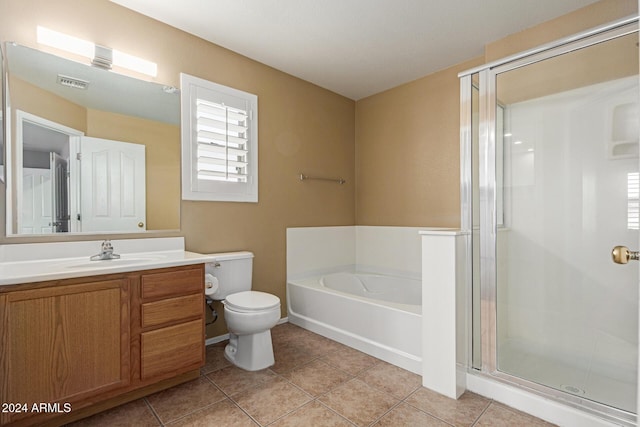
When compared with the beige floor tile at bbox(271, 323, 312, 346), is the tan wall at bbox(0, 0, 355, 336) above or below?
above

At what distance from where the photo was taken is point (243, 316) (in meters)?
2.13

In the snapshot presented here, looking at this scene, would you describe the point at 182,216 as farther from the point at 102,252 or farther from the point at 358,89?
the point at 358,89

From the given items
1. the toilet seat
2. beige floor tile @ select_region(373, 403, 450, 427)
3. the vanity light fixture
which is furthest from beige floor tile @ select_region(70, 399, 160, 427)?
the vanity light fixture

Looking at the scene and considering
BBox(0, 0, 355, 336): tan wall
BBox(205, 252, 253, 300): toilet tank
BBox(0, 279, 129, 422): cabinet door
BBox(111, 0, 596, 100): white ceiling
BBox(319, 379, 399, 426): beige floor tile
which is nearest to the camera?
BBox(0, 279, 129, 422): cabinet door

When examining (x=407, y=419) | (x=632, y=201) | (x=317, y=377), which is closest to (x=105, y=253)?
(x=317, y=377)

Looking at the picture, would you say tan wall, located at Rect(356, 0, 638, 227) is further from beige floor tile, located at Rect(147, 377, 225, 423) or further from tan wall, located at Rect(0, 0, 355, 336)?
beige floor tile, located at Rect(147, 377, 225, 423)

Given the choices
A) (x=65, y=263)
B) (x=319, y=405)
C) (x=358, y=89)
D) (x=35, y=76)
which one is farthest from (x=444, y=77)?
(x=65, y=263)

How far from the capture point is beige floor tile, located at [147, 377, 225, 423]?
1.74m

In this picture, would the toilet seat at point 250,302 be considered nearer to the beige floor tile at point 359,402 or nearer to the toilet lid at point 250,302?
the toilet lid at point 250,302

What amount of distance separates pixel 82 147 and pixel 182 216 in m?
0.78

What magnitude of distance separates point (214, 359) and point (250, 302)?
0.59 m

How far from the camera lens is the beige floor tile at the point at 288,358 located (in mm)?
2252

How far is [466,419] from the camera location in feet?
5.51

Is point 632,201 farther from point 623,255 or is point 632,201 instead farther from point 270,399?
point 270,399
